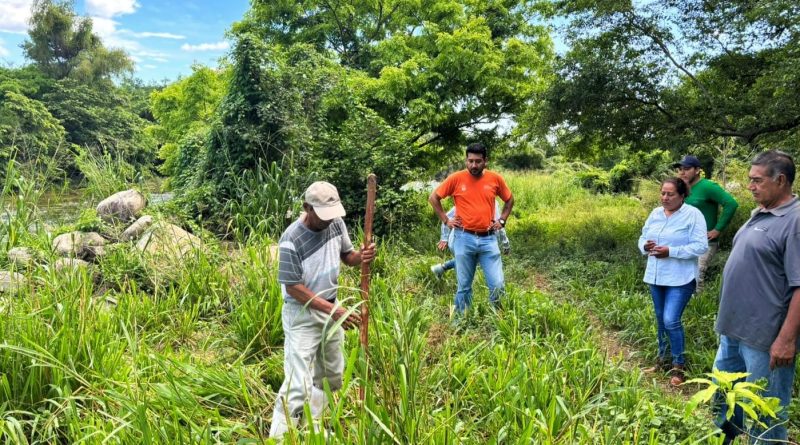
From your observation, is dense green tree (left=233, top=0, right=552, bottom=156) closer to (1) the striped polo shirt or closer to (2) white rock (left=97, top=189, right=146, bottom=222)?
(2) white rock (left=97, top=189, right=146, bottom=222)

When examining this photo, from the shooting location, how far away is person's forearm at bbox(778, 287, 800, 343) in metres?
2.28

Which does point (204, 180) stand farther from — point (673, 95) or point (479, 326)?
point (673, 95)

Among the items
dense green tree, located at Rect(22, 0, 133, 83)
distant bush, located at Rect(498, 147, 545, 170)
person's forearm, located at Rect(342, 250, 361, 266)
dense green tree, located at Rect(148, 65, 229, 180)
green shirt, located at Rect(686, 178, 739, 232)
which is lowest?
person's forearm, located at Rect(342, 250, 361, 266)

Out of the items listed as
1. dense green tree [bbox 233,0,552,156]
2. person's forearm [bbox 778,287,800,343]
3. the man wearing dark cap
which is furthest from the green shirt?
dense green tree [bbox 233,0,552,156]

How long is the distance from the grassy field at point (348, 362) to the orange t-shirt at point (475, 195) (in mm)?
801

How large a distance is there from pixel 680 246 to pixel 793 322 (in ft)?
4.49

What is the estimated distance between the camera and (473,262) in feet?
14.9

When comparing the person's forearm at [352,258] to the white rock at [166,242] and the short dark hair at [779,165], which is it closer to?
the short dark hair at [779,165]

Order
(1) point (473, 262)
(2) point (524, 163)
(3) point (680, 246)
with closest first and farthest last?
(3) point (680, 246)
(1) point (473, 262)
(2) point (524, 163)

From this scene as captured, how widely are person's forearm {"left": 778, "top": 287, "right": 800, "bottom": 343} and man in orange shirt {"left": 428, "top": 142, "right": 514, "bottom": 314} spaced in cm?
233

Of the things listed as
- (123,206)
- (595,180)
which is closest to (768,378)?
(123,206)

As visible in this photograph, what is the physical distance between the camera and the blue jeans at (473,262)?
14.5ft

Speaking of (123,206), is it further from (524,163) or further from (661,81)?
(524,163)

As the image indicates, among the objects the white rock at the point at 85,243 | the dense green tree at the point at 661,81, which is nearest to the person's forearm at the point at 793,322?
the dense green tree at the point at 661,81
